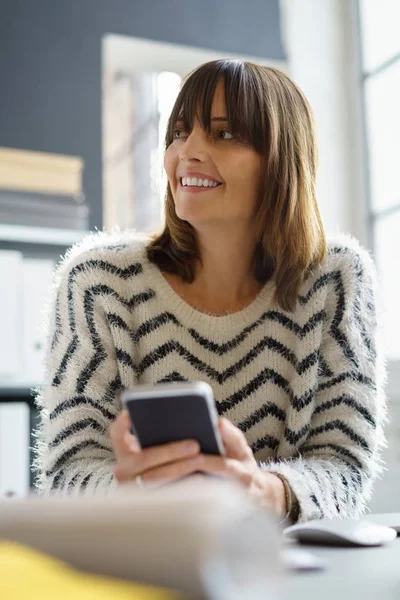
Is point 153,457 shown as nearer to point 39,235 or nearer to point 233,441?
point 233,441

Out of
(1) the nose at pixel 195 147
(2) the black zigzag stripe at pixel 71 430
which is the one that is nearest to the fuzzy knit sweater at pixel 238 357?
(2) the black zigzag stripe at pixel 71 430

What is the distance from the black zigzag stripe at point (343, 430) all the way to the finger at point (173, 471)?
0.50 meters

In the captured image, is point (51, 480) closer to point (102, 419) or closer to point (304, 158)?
point (102, 419)

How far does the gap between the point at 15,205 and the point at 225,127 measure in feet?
3.55

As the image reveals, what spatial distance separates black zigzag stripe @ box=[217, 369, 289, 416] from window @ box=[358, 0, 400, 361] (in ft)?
4.47

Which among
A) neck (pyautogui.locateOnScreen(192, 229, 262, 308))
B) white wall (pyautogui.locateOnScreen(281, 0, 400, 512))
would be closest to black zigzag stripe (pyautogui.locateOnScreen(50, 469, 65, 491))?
neck (pyautogui.locateOnScreen(192, 229, 262, 308))

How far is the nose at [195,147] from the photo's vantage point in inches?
58.7

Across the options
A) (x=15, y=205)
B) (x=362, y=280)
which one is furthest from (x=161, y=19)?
(x=362, y=280)

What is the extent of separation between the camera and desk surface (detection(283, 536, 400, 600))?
52 centimetres

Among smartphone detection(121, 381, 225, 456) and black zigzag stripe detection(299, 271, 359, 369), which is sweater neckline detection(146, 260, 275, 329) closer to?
black zigzag stripe detection(299, 271, 359, 369)

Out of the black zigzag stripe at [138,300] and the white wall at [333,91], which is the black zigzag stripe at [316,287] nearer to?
the black zigzag stripe at [138,300]

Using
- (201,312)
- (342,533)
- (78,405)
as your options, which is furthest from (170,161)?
(342,533)

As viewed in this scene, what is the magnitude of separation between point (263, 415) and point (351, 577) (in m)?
0.87

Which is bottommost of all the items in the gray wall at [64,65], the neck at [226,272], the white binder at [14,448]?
the white binder at [14,448]
